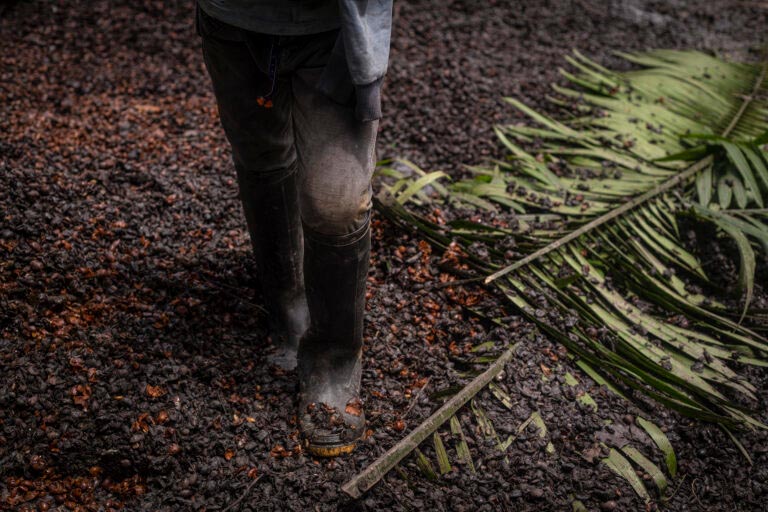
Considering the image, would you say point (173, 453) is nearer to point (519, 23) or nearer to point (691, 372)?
point (691, 372)

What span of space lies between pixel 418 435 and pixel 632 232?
4.81 feet

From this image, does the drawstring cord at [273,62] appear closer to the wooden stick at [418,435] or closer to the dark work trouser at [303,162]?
the dark work trouser at [303,162]

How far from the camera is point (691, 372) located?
226cm

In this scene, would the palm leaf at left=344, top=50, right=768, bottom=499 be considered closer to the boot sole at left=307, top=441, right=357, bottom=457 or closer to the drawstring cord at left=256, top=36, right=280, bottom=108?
the boot sole at left=307, top=441, right=357, bottom=457

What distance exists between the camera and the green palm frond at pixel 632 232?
229 centimetres

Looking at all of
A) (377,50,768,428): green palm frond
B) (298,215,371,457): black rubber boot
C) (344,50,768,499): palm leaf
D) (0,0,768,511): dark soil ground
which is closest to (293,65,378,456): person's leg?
(298,215,371,457): black rubber boot

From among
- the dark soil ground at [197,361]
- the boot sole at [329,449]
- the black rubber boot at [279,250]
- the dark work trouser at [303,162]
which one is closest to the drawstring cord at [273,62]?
the dark work trouser at [303,162]

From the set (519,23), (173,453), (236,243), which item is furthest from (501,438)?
(519,23)

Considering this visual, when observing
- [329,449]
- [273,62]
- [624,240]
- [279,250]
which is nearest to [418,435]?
[329,449]

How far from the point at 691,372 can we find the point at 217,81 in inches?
78.9

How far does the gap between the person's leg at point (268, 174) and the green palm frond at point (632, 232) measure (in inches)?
25.5

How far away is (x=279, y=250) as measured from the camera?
2.22m

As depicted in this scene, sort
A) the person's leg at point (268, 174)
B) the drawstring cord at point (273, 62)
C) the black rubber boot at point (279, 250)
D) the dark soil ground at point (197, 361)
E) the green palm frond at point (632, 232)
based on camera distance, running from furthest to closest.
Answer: the green palm frond at point (632, 232) < the black rubber boot at point (279, 250) < the dark soil ground at point (197, 361) < the person's leg at point (268, 174) < the drawstring cord at point (273, 62)

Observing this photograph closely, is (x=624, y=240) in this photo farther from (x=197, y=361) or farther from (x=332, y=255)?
(x=197, y=361)
